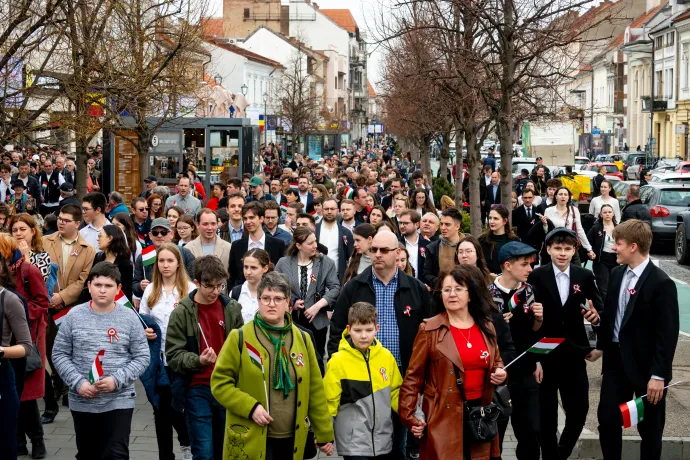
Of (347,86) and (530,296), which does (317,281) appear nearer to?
(530,296)

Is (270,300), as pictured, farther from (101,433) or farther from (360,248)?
(360,248)

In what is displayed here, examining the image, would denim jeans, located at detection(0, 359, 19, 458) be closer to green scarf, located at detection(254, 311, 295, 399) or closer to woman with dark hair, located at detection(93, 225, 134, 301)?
green scarf, located at detection(254, 311, 295, 399)

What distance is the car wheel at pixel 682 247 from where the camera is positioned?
21.6 meters

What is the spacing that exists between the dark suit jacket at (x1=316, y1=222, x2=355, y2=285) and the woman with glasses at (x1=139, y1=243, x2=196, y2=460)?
365 centimetres

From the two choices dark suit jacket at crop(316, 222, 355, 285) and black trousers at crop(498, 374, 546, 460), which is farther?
dark suit jacket at crop(316, 222, 355, 285)

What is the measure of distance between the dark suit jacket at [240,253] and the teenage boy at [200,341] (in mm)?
3110

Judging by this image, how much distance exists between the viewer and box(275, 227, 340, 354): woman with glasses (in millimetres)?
9141

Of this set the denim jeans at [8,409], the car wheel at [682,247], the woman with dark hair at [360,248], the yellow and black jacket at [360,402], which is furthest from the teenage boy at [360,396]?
the car wheel at [682,247]

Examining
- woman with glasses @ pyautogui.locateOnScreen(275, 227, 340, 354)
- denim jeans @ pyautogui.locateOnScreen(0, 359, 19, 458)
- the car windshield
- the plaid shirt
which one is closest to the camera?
denim jeans @ pyautogui.locateOnScreen(0, 359, 19, 458)

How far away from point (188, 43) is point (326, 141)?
48.2 m

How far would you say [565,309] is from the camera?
760 cm

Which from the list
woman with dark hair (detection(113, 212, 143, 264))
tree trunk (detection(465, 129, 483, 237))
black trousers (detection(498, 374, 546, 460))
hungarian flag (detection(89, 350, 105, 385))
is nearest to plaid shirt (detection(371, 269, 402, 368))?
black trousers (detection(498, 374, 546, 460))

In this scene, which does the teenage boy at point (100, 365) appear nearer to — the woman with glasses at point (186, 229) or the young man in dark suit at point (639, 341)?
the young man in dark suit at point (639, 341)

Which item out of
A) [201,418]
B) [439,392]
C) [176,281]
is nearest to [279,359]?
[439,392]
